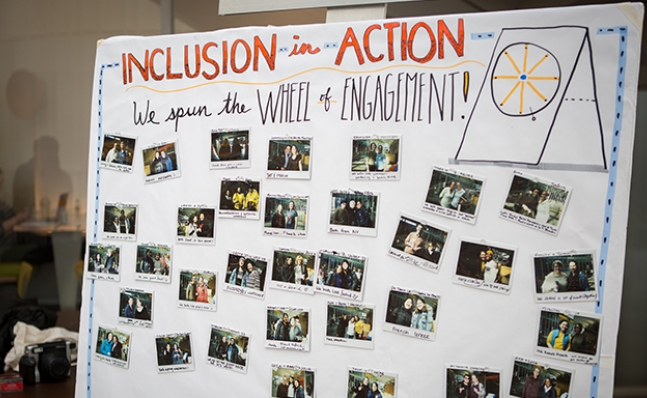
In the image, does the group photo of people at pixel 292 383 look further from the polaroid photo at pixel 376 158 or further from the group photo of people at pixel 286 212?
the polaroid photo at pixel 376 158

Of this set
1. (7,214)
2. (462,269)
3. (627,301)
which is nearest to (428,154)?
(462,269)

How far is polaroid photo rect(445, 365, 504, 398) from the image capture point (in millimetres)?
1287

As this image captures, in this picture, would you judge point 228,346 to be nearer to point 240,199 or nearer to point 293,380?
point 293,380

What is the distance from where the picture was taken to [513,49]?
128 cm

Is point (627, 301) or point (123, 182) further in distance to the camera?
point (627, 301)

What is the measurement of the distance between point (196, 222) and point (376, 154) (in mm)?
468

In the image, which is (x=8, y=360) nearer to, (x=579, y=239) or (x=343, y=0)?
(x=343, y=0)

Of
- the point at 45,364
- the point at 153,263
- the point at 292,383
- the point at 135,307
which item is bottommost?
the point at 45,364

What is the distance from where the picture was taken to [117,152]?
159cm

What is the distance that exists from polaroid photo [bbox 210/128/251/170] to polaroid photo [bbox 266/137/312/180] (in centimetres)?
6

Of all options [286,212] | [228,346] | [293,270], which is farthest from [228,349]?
[286,212]

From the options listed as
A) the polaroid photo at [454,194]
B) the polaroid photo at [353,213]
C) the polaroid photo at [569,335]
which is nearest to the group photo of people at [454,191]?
the polaroid photo at [454,194]

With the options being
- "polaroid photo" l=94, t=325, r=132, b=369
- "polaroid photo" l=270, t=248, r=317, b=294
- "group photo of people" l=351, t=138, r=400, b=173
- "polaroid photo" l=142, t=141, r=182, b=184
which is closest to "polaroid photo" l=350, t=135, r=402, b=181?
"group photo of people" l=351, t=138, r=400, b=173

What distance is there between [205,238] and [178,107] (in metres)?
0.33
